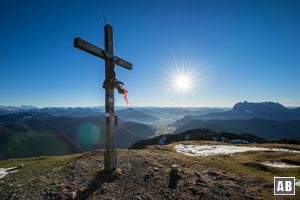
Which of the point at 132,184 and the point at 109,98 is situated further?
the point at 109,98

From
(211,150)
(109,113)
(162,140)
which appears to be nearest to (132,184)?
(109,113)

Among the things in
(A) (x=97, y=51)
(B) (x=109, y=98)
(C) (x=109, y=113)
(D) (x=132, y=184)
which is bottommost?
(D) (x=132, y=184)

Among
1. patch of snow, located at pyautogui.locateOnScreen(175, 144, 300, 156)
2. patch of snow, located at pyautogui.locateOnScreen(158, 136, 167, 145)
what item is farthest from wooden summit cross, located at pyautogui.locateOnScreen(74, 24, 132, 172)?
patch of snow, located at pyautogui.locateOnScreen(158, 136, 167, 145)

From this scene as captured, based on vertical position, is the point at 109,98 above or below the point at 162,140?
above

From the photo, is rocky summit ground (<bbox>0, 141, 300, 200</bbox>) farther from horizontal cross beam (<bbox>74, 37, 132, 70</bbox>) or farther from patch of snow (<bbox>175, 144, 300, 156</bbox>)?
patch of snow (<bbox>175, 144, 300, 156</bbox>)

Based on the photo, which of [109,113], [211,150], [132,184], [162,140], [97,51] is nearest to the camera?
[132,184]

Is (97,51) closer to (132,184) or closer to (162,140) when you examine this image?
(132,184)

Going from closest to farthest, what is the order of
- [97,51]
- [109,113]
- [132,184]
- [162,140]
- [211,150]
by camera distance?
1. [132,184]
2. [97,51]
3. [109,113]
4. [211,150]
5. [162,140]

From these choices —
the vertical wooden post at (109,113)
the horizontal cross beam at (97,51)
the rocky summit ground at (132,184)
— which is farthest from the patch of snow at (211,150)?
the horizontal cross beam at (97,51)

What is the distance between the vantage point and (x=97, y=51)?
30.5 ft

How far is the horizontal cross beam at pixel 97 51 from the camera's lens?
26.4 feet

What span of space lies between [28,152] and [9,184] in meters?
230

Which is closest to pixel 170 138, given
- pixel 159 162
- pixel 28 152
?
pixel 159 162

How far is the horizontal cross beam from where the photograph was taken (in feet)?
26.4
